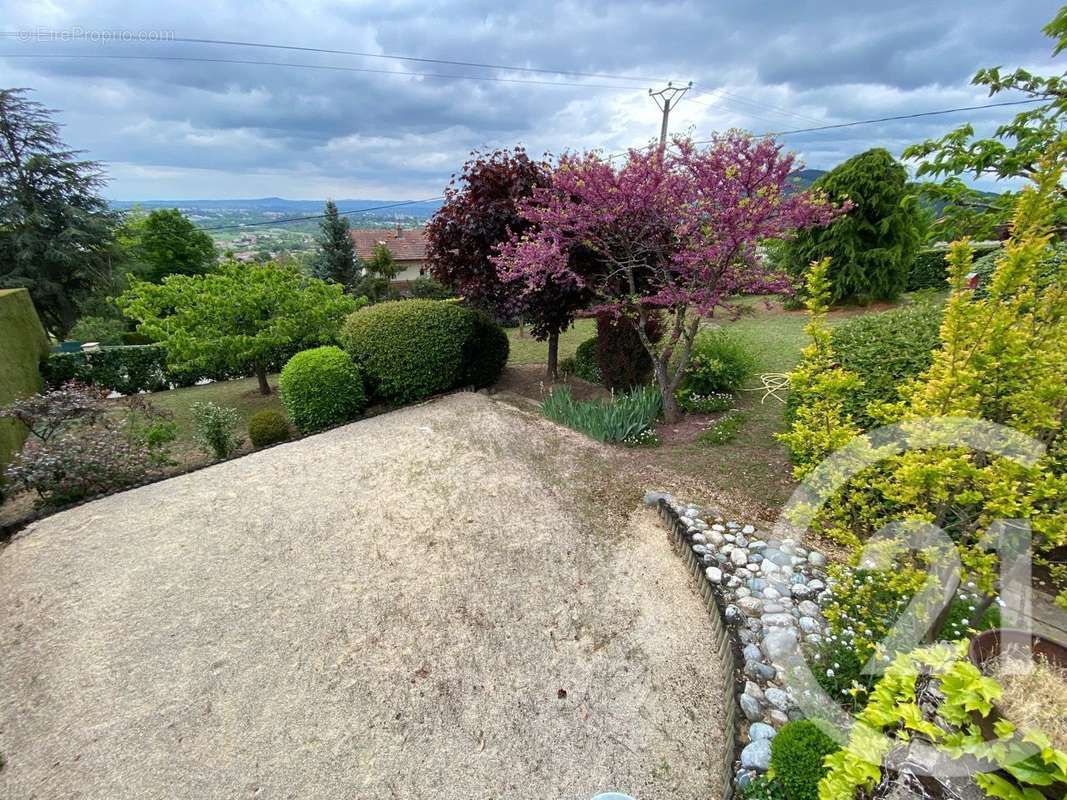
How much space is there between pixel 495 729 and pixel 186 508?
3729 mm

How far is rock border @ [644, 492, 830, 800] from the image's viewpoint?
7.28ft

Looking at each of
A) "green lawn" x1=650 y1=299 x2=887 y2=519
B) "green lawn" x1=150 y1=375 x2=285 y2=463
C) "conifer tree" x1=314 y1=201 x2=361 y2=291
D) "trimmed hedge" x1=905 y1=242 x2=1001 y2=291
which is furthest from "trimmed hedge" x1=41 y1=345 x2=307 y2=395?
"trimmed hedge" x1=905 y1=242 x2=1001 y2=291

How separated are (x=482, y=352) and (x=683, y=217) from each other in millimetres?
3719

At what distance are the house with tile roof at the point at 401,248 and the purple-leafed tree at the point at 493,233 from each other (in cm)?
2179

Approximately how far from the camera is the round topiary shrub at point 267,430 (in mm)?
5773

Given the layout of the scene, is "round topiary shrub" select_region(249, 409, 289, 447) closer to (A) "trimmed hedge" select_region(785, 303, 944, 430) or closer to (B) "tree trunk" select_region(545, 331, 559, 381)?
(B) "tree trunk" select_region(545, 331, 559, 381)

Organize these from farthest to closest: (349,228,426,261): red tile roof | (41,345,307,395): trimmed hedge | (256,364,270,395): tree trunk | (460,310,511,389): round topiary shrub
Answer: (349,228,426,261): red tile roof → (41,345,307,395): trimmed hedge → (256,364,270,395): tree trunk → (460,310,511,389): round topiary shrub

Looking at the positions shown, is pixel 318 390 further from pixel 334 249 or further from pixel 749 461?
pixel 334 249

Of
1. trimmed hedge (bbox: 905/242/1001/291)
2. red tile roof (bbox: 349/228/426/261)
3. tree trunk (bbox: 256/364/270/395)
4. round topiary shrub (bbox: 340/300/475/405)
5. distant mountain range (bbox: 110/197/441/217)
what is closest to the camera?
round topiary shrub (bbox: 340/300/475/405)

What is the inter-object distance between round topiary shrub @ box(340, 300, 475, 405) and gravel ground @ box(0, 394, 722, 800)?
2.27 metres

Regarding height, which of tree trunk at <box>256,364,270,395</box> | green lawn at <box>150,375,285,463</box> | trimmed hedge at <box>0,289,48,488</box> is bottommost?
green lawn at <box>150,375,285,463</box>

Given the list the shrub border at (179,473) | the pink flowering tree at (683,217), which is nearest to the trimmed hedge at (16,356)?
the shrub border at (179,473)

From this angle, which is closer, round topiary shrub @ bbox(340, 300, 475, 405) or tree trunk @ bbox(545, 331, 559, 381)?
round topiary shrub @ bbox(340, 300, 475, 405)

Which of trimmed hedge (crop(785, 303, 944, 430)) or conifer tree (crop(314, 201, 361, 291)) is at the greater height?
conifer tree (crop(314, 201, 361, 291))
